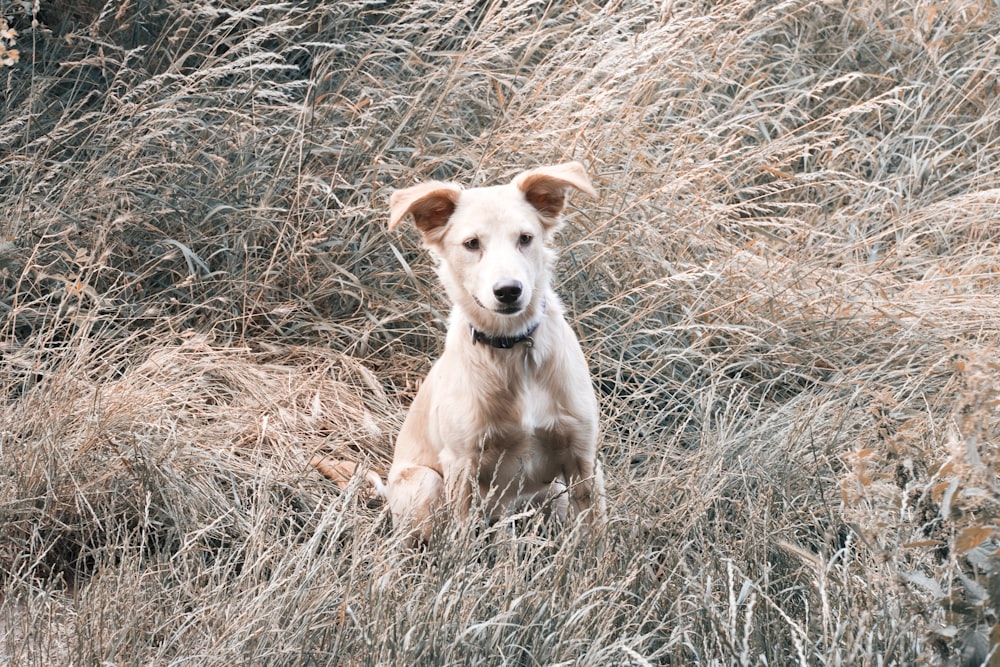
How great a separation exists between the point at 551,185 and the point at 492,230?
232 mm

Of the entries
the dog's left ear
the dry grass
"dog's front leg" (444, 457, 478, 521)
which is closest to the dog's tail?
the dry grass

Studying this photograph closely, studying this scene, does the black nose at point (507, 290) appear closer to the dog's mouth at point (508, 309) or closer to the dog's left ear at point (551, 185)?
the dog's mouth at point (508, 309)

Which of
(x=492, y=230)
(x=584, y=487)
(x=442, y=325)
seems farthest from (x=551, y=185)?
(x=442, y=325)

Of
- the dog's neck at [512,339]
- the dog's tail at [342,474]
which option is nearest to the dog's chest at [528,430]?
the dog's neck at [512,339]

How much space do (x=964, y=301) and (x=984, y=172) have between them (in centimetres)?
111

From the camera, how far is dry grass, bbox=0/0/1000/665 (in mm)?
2123

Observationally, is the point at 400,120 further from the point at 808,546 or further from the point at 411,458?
the point at 808,546

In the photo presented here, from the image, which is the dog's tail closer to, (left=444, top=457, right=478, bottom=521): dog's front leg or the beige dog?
the beige dog

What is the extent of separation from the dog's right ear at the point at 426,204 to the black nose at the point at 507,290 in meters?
0.32

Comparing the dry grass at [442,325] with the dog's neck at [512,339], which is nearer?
the dry grass at [442,325]

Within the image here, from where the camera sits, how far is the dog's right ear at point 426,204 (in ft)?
9.16

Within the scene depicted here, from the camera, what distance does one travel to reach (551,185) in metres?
2.89

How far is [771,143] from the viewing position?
4.00m

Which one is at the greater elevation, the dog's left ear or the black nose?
the dog's left ear
